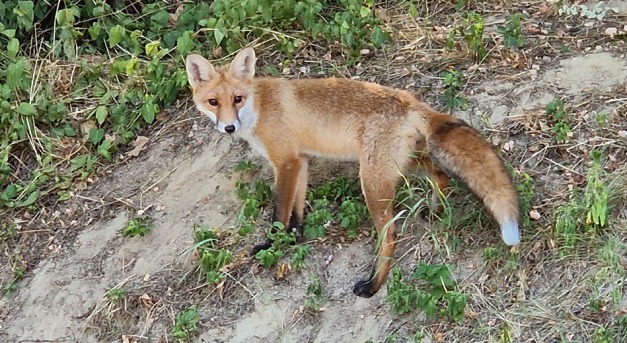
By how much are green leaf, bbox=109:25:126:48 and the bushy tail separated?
108 inches

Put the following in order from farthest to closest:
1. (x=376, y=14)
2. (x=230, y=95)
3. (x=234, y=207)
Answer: (x=376, y=14) < (x=234, y=207) < (x=230, y=95)

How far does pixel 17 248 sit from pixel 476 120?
332cm

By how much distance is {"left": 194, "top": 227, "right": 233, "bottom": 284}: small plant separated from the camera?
5.48 m

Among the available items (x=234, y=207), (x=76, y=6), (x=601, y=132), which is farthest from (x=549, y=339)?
(x=76, y=6)

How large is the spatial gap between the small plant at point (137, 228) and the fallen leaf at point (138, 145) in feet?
2.42

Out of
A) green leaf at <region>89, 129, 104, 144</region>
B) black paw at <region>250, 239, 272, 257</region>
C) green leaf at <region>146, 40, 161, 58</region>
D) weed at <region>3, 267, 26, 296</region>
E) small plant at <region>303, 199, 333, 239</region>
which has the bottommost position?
weed at <region>3, 267, 26, 296</region>

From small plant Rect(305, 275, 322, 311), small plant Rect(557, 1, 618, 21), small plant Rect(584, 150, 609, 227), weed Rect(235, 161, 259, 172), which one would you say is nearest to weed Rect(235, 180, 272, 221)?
weed Rect(235, 161, 259, 172)

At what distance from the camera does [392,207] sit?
17.3 feet

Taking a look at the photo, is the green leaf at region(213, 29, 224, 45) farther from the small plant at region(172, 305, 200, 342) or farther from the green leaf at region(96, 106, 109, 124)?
the small plant at region(172, 305, 200, 342)

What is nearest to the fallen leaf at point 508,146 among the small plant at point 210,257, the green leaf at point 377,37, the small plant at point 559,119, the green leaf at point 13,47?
the small plant at point 559,119

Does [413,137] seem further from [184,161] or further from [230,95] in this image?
[184,161]

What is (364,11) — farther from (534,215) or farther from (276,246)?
(534,215)

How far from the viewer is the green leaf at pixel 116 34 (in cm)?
685

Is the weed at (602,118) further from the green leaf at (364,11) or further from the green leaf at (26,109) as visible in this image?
the green leaf at (26,109)
